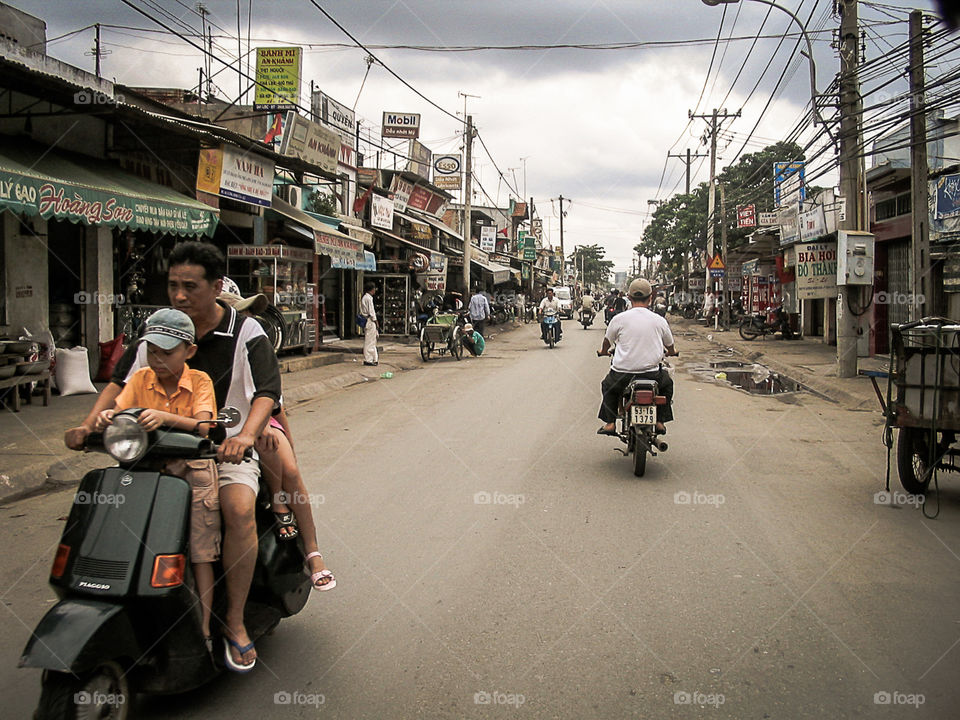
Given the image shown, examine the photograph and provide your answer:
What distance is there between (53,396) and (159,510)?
974 centimetres

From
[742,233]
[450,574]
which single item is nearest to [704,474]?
[450,574]

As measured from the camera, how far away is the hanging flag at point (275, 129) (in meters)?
16.4

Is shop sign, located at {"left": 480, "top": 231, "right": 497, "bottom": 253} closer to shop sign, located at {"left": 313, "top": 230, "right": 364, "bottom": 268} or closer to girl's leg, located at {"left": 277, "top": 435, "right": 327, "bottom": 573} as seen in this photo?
shop sign, located at {"left": 313, "top": 230, "right": 364, "bottom": 268}

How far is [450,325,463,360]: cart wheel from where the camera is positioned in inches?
811

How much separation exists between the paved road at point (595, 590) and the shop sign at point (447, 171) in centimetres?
2587

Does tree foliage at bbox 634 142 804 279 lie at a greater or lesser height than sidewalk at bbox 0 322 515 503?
greater

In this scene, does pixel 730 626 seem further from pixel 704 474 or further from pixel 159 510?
pixel 704 474

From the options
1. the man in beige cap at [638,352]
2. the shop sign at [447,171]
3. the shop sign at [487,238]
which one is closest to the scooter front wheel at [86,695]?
the man in beige cap at [638,352]

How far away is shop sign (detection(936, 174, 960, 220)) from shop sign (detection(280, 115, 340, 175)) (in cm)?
1233

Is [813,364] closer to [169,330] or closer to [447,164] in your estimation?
[169,330]

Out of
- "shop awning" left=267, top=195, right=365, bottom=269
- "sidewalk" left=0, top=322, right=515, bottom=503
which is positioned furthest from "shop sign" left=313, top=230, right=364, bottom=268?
"sidewalk" left=0, top=322, right=515, bottom=503

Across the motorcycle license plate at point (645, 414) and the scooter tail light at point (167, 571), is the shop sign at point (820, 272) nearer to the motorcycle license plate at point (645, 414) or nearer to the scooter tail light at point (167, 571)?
the motorcycle license plate at point (645, 414)

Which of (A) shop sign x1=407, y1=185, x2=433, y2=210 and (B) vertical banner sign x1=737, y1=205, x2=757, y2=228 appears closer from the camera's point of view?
(A) shop sign x1=407, y1=185, x2=433, y2=210

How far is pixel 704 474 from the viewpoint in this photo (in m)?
7.38
